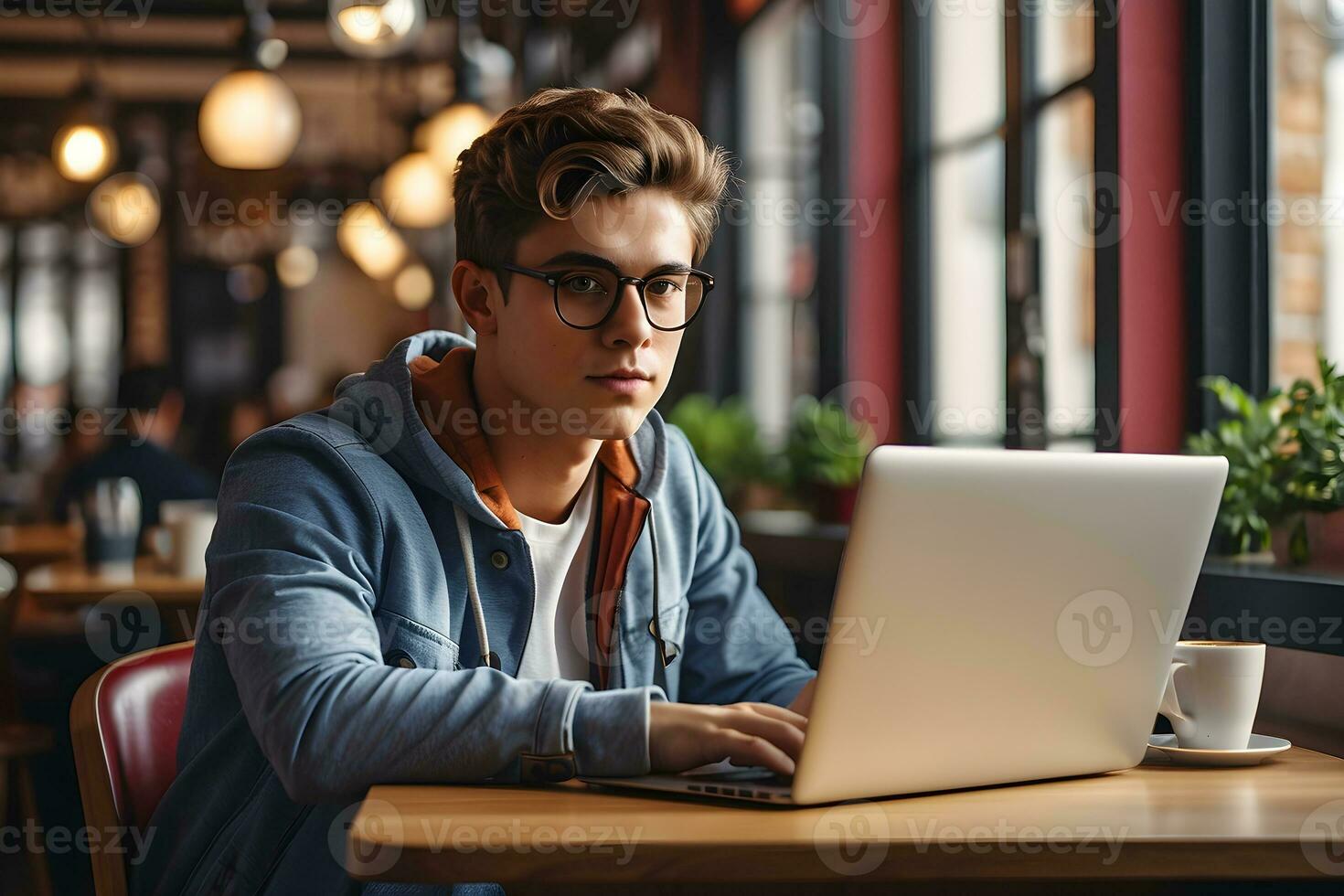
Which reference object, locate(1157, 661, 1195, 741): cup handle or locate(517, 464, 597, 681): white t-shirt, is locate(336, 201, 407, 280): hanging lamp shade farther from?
locate(1157, 661, 1195, 741): cup handle

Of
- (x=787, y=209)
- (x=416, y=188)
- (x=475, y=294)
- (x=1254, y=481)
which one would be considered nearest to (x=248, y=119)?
(x=416, y=188)

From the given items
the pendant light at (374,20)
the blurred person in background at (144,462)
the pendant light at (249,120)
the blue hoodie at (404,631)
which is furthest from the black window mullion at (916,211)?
the blurred person in background at (144,462)

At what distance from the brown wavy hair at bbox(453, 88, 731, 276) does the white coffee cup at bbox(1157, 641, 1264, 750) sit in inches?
27.2

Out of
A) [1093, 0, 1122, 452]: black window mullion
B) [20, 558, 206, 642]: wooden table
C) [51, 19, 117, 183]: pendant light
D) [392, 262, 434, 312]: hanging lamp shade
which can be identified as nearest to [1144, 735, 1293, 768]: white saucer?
[1093, 0, 1122, 452]: black window mullion

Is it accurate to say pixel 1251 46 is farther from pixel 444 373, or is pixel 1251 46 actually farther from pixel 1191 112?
pixel 444 373

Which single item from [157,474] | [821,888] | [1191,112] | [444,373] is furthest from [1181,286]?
[157,474]

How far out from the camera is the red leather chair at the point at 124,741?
4.33ft

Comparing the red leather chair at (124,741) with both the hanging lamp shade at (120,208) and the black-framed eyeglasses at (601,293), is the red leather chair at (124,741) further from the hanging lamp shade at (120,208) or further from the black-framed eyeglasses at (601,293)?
the hanging lamp shade at (120,208)

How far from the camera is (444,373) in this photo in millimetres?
1541

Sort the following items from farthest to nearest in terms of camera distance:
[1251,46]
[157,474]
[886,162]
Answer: [157,474]
[886,162]
[1251,46]

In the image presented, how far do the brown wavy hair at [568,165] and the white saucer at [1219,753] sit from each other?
2.39 feet

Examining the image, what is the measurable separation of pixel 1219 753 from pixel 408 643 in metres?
0.81

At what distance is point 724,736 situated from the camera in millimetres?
1082

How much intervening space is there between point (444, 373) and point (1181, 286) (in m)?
1.60
